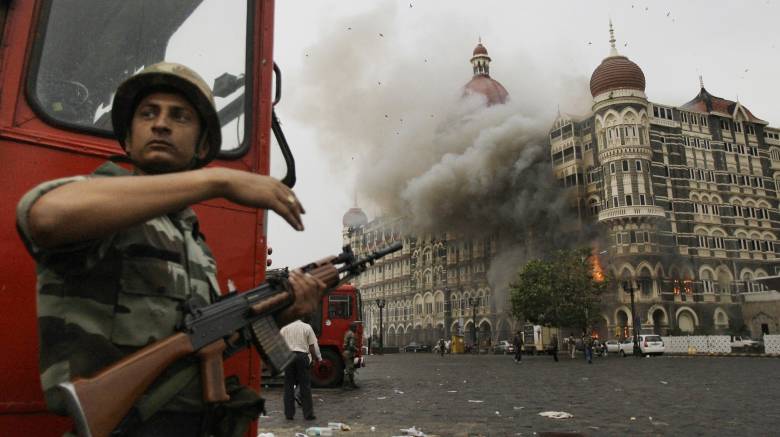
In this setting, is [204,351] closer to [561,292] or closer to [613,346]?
[561,292]

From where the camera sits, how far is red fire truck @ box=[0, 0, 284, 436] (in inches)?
82.6

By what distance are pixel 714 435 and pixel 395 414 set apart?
435 cm

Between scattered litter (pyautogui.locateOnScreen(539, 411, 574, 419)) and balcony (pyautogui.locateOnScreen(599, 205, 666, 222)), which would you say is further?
balcony (pyautogui.locateOnScreen(599, 205, 666, 222))

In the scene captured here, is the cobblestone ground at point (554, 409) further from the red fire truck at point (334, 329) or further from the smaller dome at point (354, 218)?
the smaller dome at point (354, 218)

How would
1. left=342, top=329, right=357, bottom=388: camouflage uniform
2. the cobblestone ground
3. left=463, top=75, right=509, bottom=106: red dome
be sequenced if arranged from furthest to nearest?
left=463, top=75, right=509, bottom=106: red dome, left=342, top=329, right=357, bottom=388: camouflage uniform, the cobblestone ground

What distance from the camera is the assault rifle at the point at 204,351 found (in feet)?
4.64

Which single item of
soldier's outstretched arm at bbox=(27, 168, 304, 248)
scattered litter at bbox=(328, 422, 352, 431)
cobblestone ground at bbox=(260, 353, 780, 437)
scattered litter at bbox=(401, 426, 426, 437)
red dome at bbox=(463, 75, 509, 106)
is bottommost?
cobblestone ground at bbox=(260, 353, 780, 437)

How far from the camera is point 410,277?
272 feet

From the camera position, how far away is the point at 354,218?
104 metres

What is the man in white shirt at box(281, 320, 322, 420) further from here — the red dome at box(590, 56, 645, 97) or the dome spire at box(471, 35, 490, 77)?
the dome spire at box(471, 35, 490, 77)

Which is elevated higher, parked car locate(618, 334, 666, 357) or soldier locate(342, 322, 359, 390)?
soldier locate(342, 322, 359, 390)

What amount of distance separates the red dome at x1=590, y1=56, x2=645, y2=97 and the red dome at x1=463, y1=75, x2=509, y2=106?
2104 cm

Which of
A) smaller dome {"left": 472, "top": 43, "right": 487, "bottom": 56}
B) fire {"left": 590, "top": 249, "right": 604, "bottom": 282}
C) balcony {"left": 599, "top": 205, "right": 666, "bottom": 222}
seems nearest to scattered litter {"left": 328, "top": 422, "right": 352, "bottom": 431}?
fire {"left": 590, "top": 249, "right": 604, "bottom": 282}

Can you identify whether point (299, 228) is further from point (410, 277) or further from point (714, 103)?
point (410, 277)
